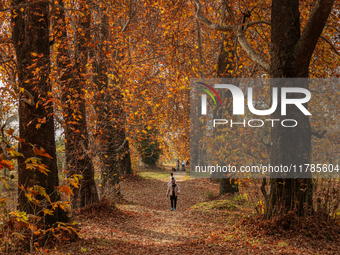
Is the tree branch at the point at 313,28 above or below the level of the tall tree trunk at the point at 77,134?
above

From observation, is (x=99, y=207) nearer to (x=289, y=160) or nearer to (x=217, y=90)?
(x=289, y=160)

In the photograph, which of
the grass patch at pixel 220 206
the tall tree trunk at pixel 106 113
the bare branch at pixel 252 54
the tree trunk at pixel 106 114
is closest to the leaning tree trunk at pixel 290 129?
the bare branch at pixel 252 54

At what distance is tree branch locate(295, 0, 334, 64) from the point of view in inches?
251

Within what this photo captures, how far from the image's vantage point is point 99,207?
34.9 ft

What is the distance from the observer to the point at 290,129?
23.1ft

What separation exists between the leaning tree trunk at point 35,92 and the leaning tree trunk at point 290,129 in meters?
5.03

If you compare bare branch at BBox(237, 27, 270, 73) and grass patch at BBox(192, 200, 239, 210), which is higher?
bare branch at BBox(237, 27, 270, 73)

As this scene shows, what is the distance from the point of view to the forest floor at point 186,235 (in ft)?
20.7

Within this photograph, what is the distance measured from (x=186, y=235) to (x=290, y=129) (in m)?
4.13

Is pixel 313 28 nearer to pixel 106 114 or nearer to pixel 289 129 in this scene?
pixel 289 129

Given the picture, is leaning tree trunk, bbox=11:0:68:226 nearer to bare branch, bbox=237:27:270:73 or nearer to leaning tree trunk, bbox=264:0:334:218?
bare branch, bbox=237:27:270:73

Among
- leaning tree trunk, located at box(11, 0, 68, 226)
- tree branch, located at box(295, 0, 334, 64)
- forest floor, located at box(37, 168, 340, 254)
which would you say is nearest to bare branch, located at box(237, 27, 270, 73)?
tree branch, located at box(295, 0, 334, 64)

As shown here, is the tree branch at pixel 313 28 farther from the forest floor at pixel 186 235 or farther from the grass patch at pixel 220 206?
the grass patch at pixel 220 206

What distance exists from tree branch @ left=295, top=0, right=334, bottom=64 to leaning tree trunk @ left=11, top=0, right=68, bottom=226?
5.67 meters
